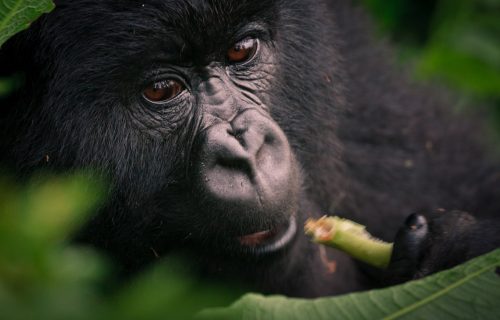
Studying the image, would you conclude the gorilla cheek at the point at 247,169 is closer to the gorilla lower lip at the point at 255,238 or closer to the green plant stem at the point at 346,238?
the gorilla lower lip at the point at 255,238

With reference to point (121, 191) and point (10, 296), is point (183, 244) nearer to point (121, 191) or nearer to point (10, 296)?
point (121, 191)

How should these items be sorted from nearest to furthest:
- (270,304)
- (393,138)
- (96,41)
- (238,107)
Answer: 1. (270,304)
2. (96,41)
3. (238,107)
4. (393,138)

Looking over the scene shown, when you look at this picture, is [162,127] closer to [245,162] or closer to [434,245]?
[245,162]

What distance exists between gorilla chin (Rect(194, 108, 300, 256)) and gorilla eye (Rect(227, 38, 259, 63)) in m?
0.32

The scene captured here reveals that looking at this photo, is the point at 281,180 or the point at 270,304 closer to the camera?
the point at 270,304

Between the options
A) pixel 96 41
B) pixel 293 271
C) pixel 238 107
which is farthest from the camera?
pixel 293 271

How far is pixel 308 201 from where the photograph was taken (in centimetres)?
326

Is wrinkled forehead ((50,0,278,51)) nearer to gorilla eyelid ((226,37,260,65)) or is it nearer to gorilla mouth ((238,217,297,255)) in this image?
gorilla eyelid ((226,37,260,65))

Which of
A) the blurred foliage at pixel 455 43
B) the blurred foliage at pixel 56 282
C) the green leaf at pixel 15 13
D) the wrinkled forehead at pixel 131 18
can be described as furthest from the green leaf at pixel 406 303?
the blurred foliage at pixel 455 43

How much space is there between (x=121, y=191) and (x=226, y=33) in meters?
0.75

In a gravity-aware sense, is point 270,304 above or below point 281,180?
above

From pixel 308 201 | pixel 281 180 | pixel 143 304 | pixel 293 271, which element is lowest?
pixel 293 271

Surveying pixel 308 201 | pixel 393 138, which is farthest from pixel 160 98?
pixel 393 138

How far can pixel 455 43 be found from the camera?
5.10m
